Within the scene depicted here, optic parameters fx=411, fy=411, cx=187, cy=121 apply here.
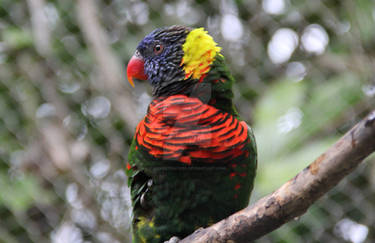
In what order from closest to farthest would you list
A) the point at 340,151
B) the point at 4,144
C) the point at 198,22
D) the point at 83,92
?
1. the point at 340,151
2. the point at 198,22
3. the point at 83,92
4. the point at 4,144

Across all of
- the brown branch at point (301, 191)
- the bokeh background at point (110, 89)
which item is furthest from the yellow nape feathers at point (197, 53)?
the bokeh background at point (110, 89)

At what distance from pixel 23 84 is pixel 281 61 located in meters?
1.38

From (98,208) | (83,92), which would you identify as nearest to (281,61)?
(83,92)

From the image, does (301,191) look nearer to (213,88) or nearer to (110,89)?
(213,88)

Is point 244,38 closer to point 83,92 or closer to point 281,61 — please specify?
point 281,61

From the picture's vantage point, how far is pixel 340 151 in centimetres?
64

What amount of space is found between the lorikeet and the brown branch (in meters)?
0.15

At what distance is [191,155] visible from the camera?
99 centimetres

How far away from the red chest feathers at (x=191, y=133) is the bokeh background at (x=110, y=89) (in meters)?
0.76

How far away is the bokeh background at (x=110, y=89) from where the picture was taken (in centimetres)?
192

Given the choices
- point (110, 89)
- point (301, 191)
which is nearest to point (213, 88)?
point (301, 191)

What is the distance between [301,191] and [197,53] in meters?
0.55

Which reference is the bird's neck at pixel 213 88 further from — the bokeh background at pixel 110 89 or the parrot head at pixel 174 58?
the bokeh background at pixel 110 89

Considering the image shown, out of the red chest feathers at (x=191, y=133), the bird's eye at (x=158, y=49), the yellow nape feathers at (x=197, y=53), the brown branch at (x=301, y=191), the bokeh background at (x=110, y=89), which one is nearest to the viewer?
the brown branch at (x=301, y=191)
